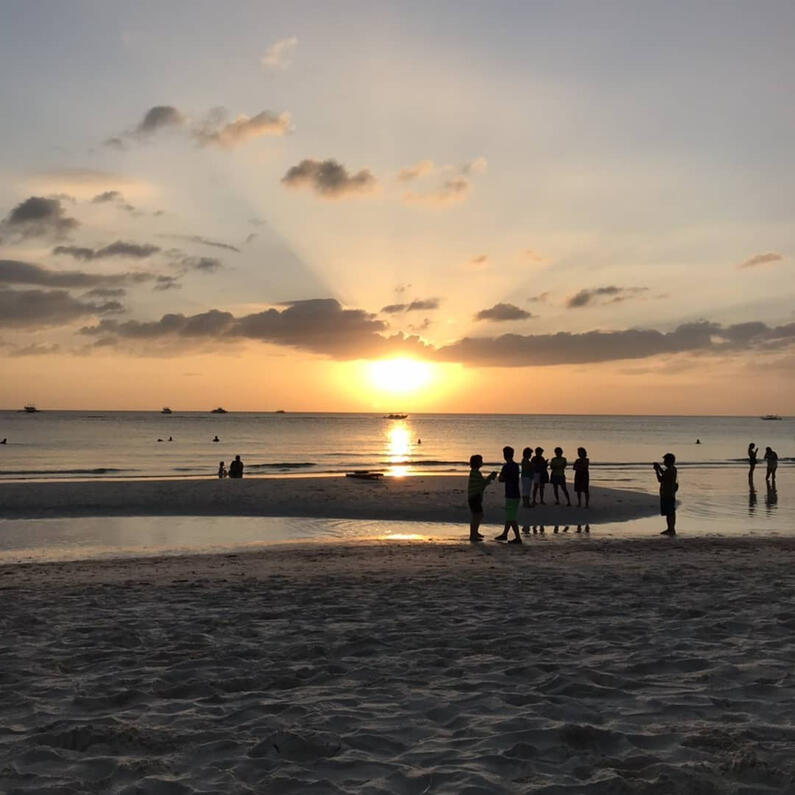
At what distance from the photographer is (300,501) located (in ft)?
96.3

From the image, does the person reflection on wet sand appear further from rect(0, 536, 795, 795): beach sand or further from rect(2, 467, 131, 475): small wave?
rect(2, 467, 131, 475): small wave

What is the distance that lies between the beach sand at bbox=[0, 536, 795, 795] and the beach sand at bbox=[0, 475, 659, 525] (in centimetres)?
1421

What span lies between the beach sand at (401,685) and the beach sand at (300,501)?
46.6 feet

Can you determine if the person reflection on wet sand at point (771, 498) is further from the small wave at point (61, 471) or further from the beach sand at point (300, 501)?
the small wave at point (61, 471)

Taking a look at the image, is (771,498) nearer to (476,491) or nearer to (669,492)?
(669,492)

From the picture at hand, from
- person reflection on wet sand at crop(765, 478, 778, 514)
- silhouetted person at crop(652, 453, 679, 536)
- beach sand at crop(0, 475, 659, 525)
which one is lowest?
person reflection on wet sand at crop(765, 478, 778, 514)

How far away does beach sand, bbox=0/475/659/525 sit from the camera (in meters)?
26.5

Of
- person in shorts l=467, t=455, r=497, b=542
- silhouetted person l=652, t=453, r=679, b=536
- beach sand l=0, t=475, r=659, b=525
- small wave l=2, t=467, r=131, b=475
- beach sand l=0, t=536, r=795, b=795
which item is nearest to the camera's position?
beach sand l=0, t=536, r=795, b=795

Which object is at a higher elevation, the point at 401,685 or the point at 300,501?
the point at 401,685

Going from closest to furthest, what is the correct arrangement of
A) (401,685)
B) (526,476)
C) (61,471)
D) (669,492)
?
(401,685) < (669,492) < (526,476) < (61,471)

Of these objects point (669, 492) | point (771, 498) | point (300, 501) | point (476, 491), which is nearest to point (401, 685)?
point (476, 491)

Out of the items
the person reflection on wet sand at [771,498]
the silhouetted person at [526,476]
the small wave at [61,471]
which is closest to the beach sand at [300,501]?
the silhouetted person at [526,476]

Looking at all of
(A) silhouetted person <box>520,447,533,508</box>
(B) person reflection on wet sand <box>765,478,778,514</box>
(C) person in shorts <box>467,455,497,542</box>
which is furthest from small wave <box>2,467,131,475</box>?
(B) person reflection on wet sand <box>765,478,778,514</box>

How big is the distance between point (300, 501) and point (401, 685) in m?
23.0
